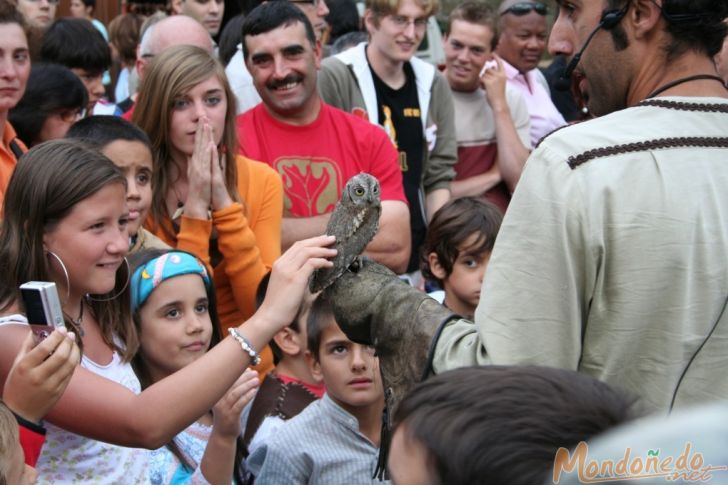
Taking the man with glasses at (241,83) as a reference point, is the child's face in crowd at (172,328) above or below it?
below

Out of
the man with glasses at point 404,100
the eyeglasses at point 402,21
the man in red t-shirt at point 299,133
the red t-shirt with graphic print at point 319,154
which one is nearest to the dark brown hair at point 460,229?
the man in red t-shirt at point 299,133

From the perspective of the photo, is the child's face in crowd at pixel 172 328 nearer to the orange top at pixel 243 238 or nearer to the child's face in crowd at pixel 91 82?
the orange top at pixel 243 238

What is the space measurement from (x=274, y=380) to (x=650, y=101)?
218cm

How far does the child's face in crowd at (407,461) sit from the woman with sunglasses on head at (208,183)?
2.65 metres

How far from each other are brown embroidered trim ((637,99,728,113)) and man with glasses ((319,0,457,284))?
129 inches

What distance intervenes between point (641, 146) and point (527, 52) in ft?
16.2

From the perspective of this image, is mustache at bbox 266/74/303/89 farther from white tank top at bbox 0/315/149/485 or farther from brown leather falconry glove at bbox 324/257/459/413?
brown leather falconry glove at bbox 324/257/459/413

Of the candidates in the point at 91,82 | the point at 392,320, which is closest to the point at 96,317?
the point at 392,320

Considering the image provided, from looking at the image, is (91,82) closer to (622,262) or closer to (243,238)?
(243,238)

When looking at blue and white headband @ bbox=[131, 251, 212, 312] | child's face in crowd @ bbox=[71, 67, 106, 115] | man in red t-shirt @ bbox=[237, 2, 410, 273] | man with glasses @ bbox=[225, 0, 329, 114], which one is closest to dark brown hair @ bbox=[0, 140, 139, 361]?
blue and white headband @ bbox=[131, 251, 212, 312]

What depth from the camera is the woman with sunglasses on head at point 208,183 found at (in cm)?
395

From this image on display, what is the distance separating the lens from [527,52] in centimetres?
679

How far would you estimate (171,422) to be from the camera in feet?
9.01

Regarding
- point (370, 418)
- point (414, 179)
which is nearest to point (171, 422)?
point (370, 418)
